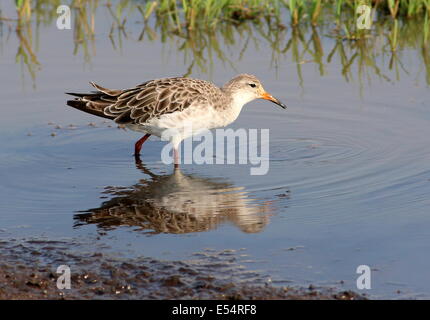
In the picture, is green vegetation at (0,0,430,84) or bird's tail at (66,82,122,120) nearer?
bird's tail at (66,82,122,120)

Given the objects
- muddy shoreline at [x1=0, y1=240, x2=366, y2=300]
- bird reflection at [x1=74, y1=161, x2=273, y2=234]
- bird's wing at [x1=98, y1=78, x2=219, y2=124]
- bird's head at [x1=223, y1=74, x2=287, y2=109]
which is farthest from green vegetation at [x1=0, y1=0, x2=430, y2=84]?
muddy shoreline at [x1=0, y1=240, x2=366, y2=300]

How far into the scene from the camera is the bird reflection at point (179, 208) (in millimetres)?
8695

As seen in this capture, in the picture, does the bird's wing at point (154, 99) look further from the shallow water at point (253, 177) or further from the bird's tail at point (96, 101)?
the shallow water at point (253, 177)

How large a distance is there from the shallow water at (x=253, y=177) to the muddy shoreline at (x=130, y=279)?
22 cm

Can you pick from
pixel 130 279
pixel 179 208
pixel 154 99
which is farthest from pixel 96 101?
pixel 130 279

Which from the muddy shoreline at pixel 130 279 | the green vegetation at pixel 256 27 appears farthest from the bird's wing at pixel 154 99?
Answer: the muddy shoreline at pixel 130 279

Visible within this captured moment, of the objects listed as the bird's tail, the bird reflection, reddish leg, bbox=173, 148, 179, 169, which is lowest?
the bird reflection

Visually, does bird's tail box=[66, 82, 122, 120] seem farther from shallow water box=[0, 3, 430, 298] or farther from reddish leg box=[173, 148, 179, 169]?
reddish leg box=[173, 148, 179, 169]

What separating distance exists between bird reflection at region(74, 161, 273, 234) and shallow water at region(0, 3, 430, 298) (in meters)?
0.02

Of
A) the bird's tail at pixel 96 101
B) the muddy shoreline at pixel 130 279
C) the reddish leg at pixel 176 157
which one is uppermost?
the bird's tail at pixel 96 101

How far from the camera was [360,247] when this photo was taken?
26.6 ft

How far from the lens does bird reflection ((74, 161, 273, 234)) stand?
8.70 metres
